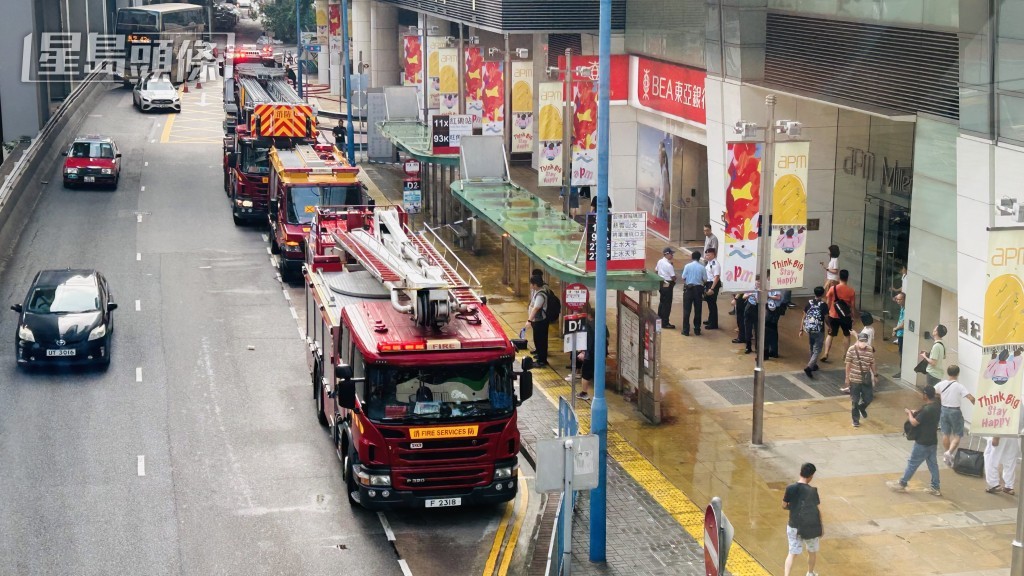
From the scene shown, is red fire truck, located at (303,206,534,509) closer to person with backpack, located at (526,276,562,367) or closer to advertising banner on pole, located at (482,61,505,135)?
person with backpack, located at (526,276,562,367)

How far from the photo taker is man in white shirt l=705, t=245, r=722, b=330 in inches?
1142

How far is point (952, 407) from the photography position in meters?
20.2

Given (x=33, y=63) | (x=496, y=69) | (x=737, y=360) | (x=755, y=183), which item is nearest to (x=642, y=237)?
(x=755, y=183)

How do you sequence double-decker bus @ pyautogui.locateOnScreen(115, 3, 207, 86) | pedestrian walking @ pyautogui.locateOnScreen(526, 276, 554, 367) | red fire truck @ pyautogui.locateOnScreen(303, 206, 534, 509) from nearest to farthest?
red fire truck @ pyautogui.locateOnScreen(303, 206, 534, 509) → pedestrian walking @ pyautogui.locateOnScreen(526, 276, 554, 367) → double-decker bus @ pyautogui.locateOnScreen(115, 3, 207, 86)

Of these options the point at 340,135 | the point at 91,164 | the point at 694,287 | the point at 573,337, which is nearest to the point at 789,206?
the point at 573,337

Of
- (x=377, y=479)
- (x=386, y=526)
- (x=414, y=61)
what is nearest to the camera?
(x=377, y=479)

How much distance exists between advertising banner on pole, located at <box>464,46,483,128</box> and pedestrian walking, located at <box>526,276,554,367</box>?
1354cm

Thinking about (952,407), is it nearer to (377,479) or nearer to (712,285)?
(377,479)

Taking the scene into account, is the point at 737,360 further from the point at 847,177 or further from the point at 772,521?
the point at 772,521

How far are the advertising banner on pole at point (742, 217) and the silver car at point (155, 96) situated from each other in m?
48.0

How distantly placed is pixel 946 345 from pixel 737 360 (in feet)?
14.5

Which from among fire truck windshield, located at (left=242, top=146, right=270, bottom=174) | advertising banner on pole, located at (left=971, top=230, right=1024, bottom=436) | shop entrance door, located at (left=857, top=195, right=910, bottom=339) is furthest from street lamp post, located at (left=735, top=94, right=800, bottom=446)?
fire truck windshield, located at (left=242, top=146, right=270, bottom=174)

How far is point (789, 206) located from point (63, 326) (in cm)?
1417

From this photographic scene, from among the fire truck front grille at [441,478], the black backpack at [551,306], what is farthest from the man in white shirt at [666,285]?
the fire truck front grille at [441,478]
